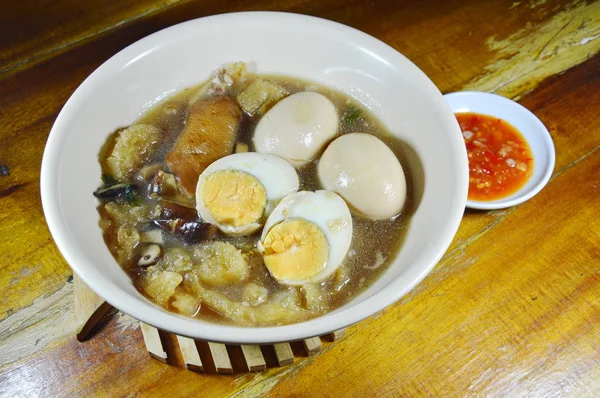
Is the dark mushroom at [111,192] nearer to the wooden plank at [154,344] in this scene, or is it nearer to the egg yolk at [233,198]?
the egg yolk at [233,198]

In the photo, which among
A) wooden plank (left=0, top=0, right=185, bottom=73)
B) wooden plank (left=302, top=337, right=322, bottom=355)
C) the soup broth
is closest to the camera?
the soup broth

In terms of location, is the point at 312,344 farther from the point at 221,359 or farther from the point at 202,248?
the point at 202,248

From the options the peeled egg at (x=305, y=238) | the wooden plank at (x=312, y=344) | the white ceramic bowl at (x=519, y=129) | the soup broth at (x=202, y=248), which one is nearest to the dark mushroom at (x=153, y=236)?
the soup broth at (x=202, y=248)

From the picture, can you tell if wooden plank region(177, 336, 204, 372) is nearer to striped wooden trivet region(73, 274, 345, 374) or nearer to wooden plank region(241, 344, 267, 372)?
striped wooden trivet region(73, 274, 345, 374)

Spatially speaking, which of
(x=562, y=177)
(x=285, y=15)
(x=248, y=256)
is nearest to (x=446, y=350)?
(x=248, y=256)

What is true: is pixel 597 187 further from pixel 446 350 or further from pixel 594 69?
pixel 446 350

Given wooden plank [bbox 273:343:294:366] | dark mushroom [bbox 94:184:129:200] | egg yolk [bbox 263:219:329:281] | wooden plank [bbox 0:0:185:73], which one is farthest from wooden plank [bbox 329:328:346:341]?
wooden plank [bbox 0:0:185:73]
